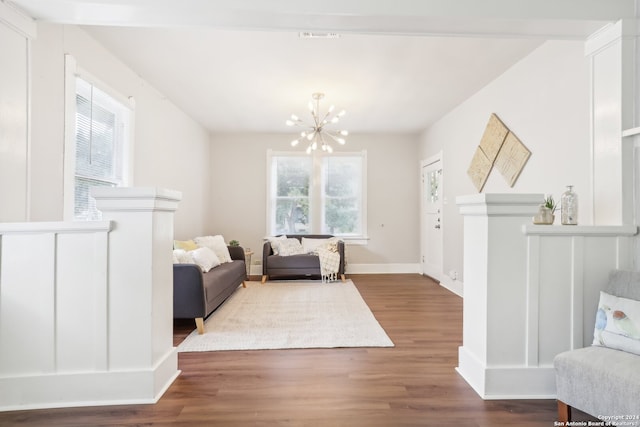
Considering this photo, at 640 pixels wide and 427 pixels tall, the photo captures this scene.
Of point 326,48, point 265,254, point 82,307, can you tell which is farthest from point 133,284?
point 265,254

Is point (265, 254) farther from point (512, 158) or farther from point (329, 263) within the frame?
point (512, 158)

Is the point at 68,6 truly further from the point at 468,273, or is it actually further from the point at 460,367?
the point at 460,367

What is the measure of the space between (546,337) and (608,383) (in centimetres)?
47

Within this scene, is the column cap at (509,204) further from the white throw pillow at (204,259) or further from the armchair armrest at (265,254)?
the armchair armrest at (265,254)

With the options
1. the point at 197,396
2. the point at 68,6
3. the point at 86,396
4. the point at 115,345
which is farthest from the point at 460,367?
the point at 68,6

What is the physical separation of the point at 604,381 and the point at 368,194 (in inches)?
180

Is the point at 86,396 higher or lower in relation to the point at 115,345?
lower

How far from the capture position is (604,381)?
4.43 feet

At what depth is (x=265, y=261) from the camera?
5.00 metres

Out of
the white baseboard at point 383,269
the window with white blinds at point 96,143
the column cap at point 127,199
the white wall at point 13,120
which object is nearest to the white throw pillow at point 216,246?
the window with white blinds at point 96,143

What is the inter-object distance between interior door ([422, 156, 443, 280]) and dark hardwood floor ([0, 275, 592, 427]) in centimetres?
255

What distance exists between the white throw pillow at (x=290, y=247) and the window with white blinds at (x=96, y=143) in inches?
105

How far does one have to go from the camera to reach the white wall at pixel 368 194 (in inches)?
226

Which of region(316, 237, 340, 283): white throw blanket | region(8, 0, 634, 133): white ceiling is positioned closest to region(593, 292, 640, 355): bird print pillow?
region(8, 0, 634, 133): white ceiling
